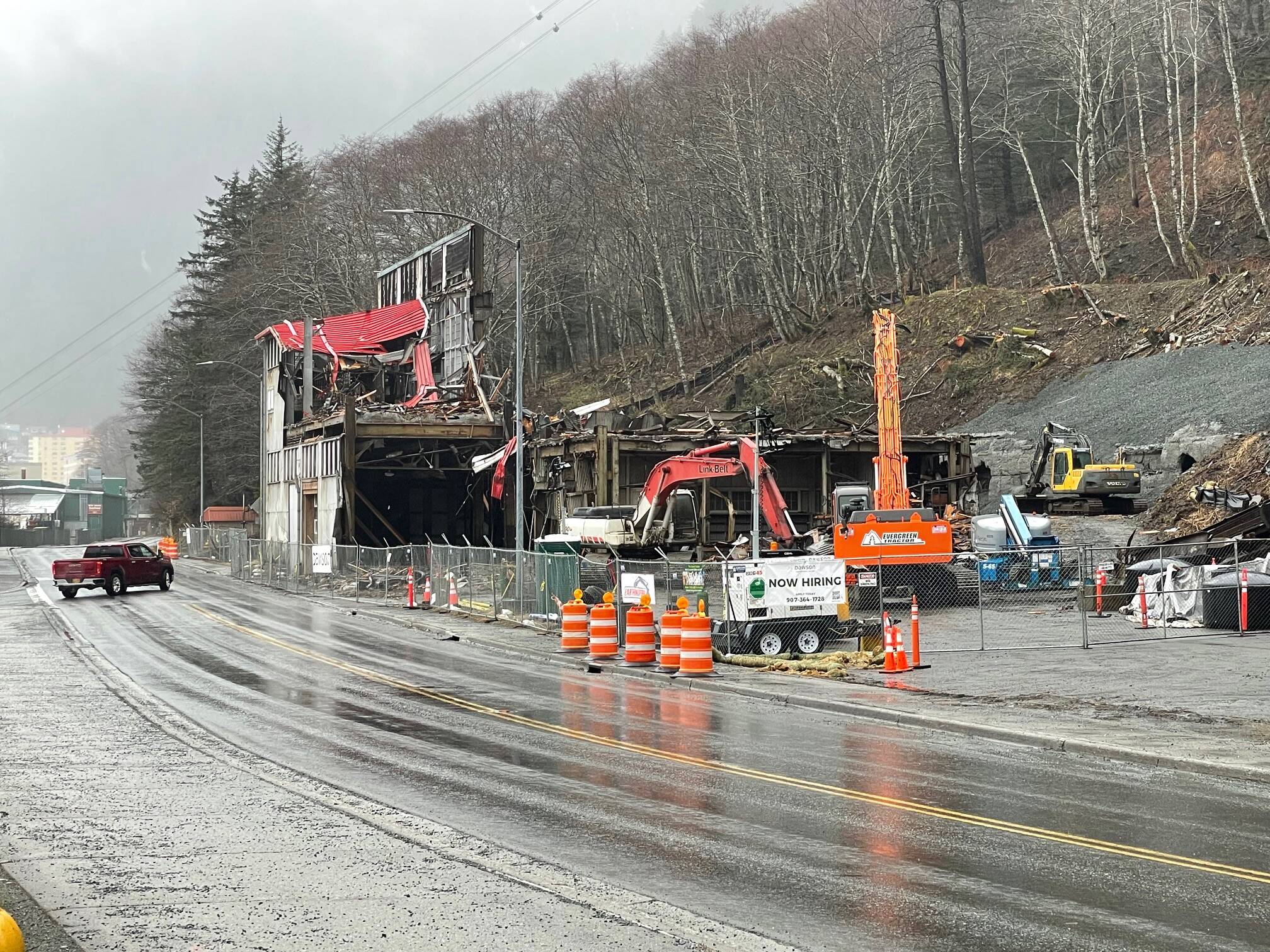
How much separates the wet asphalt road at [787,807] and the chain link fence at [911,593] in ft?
12.5

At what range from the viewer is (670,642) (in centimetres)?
2242

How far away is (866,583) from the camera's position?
2852cm

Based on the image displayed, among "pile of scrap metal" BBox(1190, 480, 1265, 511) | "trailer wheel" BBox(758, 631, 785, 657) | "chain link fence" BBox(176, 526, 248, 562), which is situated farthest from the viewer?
"chain link fence" BBox(176, 526, 248, 562)

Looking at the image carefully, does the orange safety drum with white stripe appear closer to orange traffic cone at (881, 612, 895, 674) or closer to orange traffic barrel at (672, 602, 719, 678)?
orange traffic barrel at (672, 602, 719, 678)

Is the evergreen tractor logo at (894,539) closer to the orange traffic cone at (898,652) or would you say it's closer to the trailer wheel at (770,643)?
the trailer wheel at (770,643)

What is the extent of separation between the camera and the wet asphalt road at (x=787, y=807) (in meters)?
7.72

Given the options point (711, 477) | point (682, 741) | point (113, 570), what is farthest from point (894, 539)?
point (113, 570)

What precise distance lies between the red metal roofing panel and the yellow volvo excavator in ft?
96.8

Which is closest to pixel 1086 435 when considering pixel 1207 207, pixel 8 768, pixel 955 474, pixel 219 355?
pixel 955 474

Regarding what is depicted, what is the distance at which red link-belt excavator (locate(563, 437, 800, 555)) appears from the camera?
34156 mm

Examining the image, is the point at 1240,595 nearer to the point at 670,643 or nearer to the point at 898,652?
the point at 898,652

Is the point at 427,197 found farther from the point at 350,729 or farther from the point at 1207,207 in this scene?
the point at 350,729

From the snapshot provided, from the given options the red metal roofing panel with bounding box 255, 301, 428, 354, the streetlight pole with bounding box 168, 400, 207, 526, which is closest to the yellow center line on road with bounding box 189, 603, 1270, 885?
the red metal roofing panel with bounding box 255, 301, 428, 354

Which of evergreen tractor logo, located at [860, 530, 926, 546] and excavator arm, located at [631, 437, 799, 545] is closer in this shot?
evergreen tractor logo, located at [860, 530, 926, 546]
